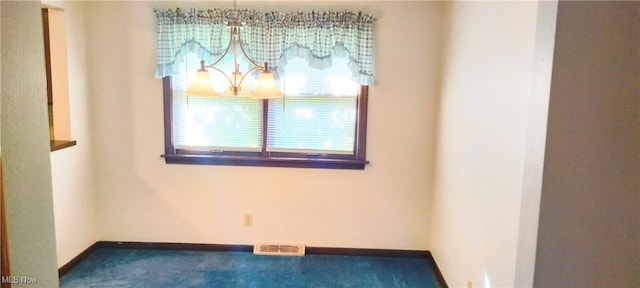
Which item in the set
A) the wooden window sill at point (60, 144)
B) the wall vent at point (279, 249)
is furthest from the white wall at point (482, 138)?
the wooden window sill at point (60, 144)

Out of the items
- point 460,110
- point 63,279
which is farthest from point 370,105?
point 63,279

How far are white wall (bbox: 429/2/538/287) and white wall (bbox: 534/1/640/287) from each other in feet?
1.52

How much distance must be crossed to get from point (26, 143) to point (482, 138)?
209 cm

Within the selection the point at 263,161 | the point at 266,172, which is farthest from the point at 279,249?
the point at 263,161

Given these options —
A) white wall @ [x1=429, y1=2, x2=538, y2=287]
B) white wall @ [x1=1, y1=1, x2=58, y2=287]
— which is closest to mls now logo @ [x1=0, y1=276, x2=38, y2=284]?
white wall @ [x1=1, y1=1, x2=58, y2=287]

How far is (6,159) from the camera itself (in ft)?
2.93

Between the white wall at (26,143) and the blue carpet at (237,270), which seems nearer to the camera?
the white wall at (26,143)

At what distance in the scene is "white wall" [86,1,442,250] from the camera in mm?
3328

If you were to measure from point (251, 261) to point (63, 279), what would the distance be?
4.56 feet

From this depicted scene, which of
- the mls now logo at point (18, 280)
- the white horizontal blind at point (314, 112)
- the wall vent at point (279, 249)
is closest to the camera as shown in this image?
the mls now logo at point (18, 280)

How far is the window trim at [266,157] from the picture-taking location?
3.43 metres

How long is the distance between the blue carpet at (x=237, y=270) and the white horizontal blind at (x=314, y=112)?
0.95 m

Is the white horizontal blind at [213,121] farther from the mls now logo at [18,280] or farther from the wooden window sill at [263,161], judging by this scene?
the mls now logo at [18,280]

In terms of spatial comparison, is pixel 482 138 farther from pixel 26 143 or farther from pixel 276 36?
pixel 26 143
